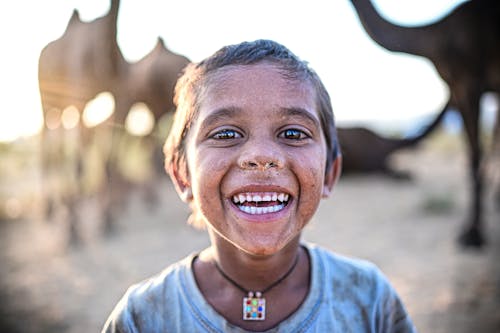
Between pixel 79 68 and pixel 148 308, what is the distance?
4.60m

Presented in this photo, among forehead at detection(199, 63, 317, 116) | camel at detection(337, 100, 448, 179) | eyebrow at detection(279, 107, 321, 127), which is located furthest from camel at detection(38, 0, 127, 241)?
camel at detection(337, 100, 448, 179)

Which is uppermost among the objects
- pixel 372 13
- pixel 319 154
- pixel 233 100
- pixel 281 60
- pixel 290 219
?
pixel 372 13

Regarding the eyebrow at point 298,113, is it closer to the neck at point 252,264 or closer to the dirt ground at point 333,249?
the neck at point 252,264

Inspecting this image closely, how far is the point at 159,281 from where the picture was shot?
116cm

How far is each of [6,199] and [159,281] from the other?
8.93m

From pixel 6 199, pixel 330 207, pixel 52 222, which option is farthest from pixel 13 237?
pixel 330 207

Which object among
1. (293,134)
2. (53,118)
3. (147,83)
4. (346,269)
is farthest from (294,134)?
(53,118)

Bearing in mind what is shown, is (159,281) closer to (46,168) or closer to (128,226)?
(128,226)

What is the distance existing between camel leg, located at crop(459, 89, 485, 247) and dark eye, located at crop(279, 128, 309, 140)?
3488mm

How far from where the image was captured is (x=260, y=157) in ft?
3.10

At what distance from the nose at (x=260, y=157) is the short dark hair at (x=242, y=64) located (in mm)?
219

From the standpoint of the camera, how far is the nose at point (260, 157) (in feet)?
3.10

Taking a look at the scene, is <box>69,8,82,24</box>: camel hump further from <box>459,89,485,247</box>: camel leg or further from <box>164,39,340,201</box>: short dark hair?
<box>459,89,485,247</box>: camel leg

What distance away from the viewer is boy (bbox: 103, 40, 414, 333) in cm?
99
